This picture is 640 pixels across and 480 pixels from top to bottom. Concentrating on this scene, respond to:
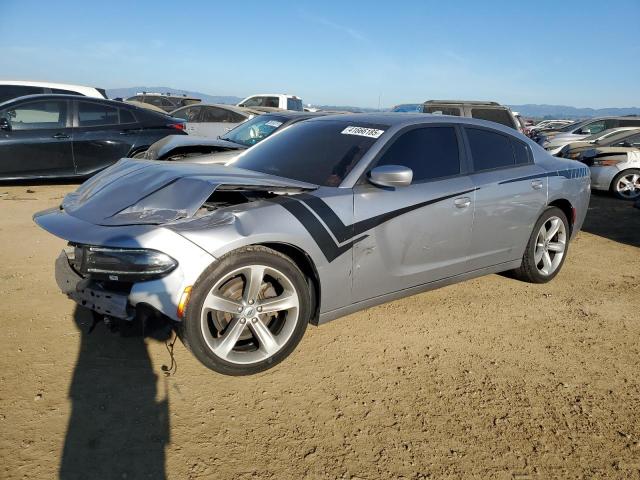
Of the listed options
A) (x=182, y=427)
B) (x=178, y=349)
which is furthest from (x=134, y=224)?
(x=182, y=427)

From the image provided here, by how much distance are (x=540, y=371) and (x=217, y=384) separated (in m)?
1.97

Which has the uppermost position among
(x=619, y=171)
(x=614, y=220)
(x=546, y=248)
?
→ (x=619, y=171)

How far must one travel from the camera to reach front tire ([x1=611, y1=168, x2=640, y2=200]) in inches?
369

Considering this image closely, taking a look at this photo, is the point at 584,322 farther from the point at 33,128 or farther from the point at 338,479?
the point at 33,128

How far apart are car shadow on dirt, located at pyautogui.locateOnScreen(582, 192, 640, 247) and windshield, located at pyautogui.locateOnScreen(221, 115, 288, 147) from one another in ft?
16.3

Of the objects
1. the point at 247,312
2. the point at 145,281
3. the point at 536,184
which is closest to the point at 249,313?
the point at 247,312

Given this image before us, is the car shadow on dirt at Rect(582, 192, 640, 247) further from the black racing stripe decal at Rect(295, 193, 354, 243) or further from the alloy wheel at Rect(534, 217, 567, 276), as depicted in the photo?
the black racing stripe decal at Rect(295, 193, 354, 243)

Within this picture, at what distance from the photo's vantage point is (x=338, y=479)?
206 centimetres

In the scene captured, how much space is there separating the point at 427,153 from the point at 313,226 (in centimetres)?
124

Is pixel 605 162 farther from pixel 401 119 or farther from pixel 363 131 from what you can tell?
pixel 363 131

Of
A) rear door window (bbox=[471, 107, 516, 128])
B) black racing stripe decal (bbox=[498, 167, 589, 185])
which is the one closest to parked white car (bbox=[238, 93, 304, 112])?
rear door window (bbox=[471, 107, 516, 128])

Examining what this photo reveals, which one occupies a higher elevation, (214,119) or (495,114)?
(495,114)

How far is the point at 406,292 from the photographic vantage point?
11.3 ft

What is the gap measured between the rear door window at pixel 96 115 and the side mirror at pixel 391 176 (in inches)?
256
